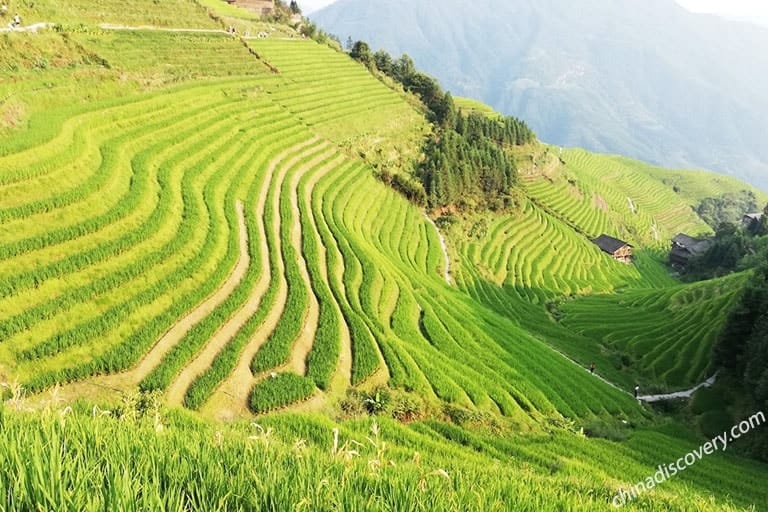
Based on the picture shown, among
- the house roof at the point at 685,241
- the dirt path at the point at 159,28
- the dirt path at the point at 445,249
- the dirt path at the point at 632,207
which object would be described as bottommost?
the dirt path at the point at 445,249

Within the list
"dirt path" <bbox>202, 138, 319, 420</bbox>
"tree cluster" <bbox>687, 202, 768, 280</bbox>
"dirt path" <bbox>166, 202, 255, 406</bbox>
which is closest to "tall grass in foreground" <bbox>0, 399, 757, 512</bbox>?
"dirt path" <bbox>202, 138, 319, 420</bbox>

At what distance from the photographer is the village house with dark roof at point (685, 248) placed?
98125 millimetres

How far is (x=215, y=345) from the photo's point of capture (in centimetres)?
1661

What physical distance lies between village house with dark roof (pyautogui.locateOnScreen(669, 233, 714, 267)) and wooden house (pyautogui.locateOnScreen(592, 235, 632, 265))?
62.3 ft

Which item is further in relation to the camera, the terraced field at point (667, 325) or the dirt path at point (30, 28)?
the terraced field at point (667, 325)

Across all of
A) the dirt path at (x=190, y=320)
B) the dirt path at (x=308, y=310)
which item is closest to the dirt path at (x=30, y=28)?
the dirt path at (x=308, y=310)

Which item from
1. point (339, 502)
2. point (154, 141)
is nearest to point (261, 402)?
point (339, 502)

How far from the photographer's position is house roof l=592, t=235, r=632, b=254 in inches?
3332

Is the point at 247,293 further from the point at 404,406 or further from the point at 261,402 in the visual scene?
the point at 404,406

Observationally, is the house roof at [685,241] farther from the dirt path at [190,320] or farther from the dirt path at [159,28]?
the dirt path at [190,320]

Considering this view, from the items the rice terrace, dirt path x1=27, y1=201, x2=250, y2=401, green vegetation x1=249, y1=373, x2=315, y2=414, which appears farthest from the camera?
green vegetation x1=249, y1=373, x2=315, y2=414

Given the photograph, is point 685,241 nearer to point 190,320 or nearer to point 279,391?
point 279,391

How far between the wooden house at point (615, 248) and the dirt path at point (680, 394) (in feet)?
183

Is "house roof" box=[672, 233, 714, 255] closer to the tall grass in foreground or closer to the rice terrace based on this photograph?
the rice terrace
